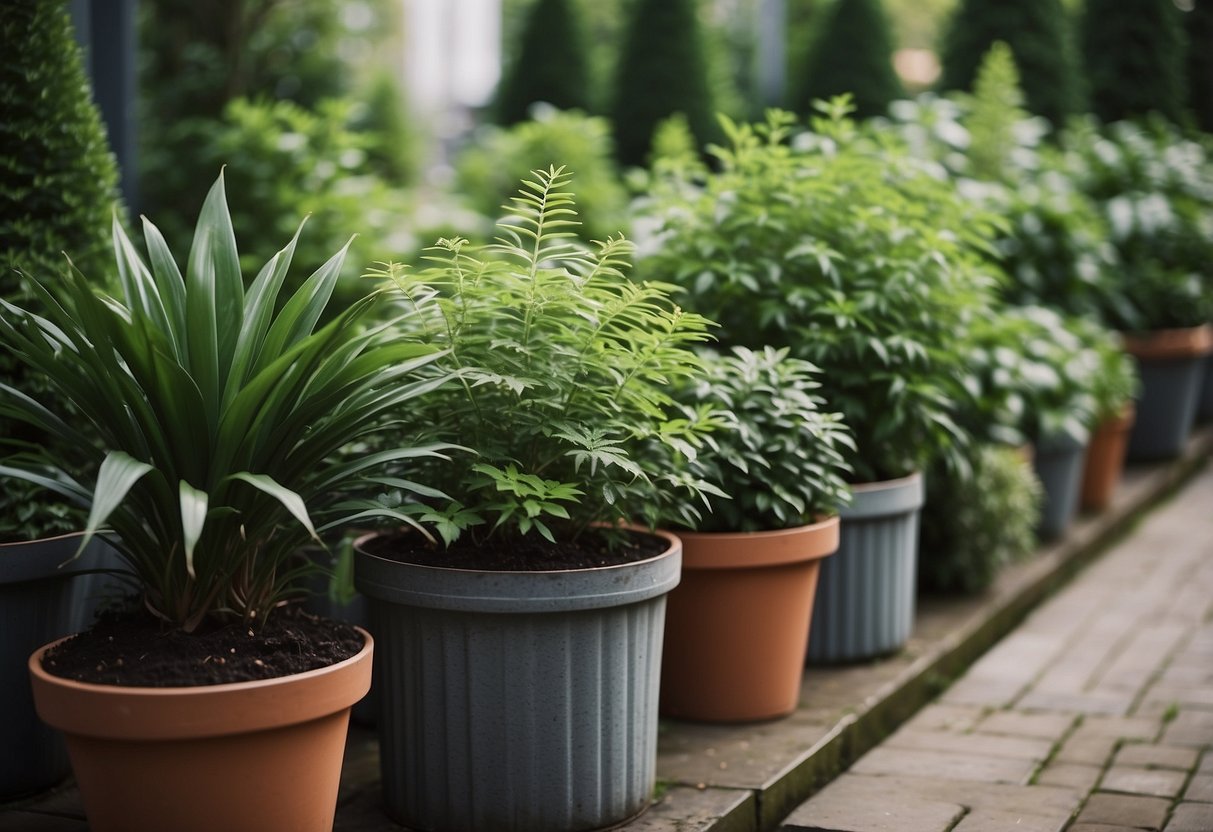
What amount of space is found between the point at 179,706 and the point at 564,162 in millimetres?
5860

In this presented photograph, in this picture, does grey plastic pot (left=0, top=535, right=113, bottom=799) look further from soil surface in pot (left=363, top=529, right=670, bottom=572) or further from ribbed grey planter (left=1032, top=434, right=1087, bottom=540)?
ribbed grey planter (left=1032, top=434, right=1087, bottom=540)

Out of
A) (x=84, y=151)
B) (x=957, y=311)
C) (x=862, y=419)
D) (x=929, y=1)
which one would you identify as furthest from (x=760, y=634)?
(x=929, y=1)

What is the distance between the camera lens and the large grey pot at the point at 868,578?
3939 mm

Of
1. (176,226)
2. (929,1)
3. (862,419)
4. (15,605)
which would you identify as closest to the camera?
(15,605)

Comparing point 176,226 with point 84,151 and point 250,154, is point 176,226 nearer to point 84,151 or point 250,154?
point 250,154

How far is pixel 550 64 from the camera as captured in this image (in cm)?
1133

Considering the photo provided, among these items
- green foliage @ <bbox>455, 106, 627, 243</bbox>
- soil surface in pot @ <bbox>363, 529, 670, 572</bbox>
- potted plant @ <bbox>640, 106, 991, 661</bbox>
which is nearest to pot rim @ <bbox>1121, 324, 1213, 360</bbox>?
green foliage @ <bbox>455, 106, 627, 243</bbox>

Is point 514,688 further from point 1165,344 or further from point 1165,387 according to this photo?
point 1165,387

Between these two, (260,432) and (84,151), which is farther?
(84,151)

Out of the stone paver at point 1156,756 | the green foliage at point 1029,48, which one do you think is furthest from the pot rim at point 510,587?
the green foliage at point 1029,48

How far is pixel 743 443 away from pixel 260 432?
1316 mm

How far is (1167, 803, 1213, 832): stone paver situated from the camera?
306 cm

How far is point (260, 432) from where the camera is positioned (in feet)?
8.25

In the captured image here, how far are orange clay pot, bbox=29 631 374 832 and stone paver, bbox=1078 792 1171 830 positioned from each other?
68.9 inches
